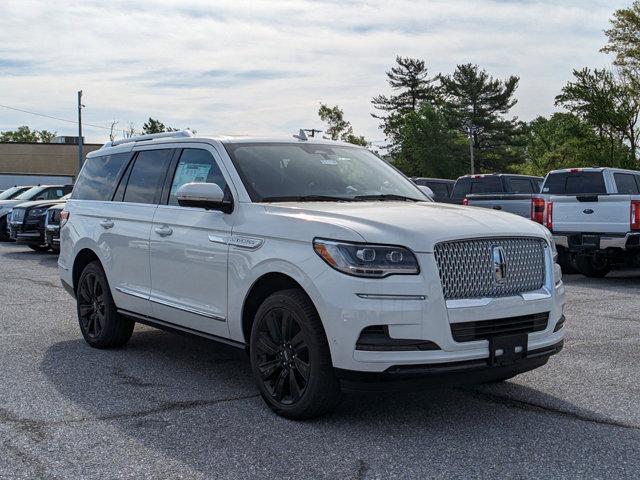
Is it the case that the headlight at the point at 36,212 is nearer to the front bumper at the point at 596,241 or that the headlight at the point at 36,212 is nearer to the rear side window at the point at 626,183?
the front bumper at the point at 596,241

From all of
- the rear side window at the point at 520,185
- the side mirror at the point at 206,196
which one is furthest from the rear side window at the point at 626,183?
the side mirror at the point at 206,196

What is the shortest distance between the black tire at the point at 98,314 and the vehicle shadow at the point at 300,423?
62 cm

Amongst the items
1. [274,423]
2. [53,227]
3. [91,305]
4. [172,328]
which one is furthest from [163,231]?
[53,227]

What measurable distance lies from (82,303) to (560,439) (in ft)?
15.4

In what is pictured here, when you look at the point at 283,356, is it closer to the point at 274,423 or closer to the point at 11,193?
the point at 274,423

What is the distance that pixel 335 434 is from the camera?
4582 millimetres

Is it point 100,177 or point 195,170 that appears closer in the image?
point 195,170

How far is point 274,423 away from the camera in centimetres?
481

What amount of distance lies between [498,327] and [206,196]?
2121 mm

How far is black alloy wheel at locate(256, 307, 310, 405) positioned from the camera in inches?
187

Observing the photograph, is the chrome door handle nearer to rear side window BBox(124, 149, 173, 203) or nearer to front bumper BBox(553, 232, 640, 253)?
rear side window BBox(124, 149, 173, 203)

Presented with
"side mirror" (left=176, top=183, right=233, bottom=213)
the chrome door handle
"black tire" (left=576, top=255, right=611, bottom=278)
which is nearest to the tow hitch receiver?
"side mirror" (left=176, top=183, right=233, bottom=213)

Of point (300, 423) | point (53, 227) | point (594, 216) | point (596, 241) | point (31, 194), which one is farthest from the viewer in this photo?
point (31, 194)

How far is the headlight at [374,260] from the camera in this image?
14.5 feet
